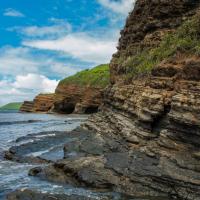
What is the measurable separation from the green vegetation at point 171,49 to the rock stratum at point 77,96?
193 feet

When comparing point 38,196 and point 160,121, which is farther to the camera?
point 160,121

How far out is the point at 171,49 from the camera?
2491 centimetres

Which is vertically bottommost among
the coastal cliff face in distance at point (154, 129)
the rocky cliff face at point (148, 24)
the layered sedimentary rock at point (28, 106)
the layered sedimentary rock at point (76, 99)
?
the layered sedimentary rock at point (28, 106)

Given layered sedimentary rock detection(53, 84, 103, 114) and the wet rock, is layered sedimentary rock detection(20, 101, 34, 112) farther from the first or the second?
the wet rock

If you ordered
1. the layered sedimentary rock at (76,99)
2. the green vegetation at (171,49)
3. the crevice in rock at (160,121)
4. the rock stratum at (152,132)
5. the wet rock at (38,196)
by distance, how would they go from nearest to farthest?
the wet rock at (38,196), the rock stratum at (152,132), the crevice in rock at (160,121), the green vegetation at (171,49), the layered sedimentary rock at (76,99)

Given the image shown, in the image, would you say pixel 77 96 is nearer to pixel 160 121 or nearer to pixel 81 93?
pixel 81 93

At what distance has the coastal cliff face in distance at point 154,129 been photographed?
1758cm

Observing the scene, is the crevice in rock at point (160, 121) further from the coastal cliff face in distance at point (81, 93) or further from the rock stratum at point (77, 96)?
the coastal cliff face in distance at point (81, 93)

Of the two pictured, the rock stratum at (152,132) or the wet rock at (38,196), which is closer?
the wet rock at (38,196)

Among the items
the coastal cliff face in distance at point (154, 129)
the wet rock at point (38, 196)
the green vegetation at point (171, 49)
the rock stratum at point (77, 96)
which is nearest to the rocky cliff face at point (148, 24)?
the coastal cliff face in distance at point (154, 129)

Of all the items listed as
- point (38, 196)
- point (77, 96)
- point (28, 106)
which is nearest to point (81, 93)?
point (77, 96)

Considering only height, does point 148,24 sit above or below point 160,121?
above

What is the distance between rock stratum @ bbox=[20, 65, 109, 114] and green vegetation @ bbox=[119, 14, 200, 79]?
5897cm

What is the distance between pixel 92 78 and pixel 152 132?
87.8 meters
